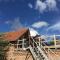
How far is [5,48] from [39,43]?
15.0 ft

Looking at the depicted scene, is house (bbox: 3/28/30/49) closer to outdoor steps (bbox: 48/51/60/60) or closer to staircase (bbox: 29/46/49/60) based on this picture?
staircase (bbox: 29/46/49/60)

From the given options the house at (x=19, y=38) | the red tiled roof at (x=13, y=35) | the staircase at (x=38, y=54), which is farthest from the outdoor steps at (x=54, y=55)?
the red tiled roof at (x=13, y=35)

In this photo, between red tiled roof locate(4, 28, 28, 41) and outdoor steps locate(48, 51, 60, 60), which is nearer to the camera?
outdoor steps locate(48, 51, 60, 60)

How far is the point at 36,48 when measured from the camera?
31109mm

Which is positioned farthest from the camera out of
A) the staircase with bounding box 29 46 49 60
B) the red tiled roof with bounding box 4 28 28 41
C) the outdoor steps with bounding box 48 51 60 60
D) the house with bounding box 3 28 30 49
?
the red tiled roof with bounding box 4 28 28 41

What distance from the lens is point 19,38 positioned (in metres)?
35.4

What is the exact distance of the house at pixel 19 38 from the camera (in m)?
33.8

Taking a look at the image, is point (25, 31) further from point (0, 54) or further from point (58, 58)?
point (58, 58)

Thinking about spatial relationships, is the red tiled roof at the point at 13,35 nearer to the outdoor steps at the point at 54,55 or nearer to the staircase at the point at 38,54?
the staircase at the point at 38,54

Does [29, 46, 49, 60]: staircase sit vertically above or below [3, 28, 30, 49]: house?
below

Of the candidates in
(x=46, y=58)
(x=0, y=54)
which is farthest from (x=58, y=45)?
(x=0, y=54)

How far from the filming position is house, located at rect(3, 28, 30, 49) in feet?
111

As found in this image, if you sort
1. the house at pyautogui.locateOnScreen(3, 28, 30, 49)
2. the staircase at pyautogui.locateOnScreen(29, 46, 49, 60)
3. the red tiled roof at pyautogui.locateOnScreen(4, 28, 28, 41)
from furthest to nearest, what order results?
the red tiled roof at pyautogui.locateOnScreen(4, 28, 28, 41), the house at pyautogui.locateOnScreen(3, 28, 30, 49), the staircase at pyautogui.locateOnScreen(29, 46, 49, 60)

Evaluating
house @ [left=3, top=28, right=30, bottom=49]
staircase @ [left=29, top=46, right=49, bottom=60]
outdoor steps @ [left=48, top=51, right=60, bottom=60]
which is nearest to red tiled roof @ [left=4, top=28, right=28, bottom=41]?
house @ [left=3, top=28, right=30, bottom=49]
